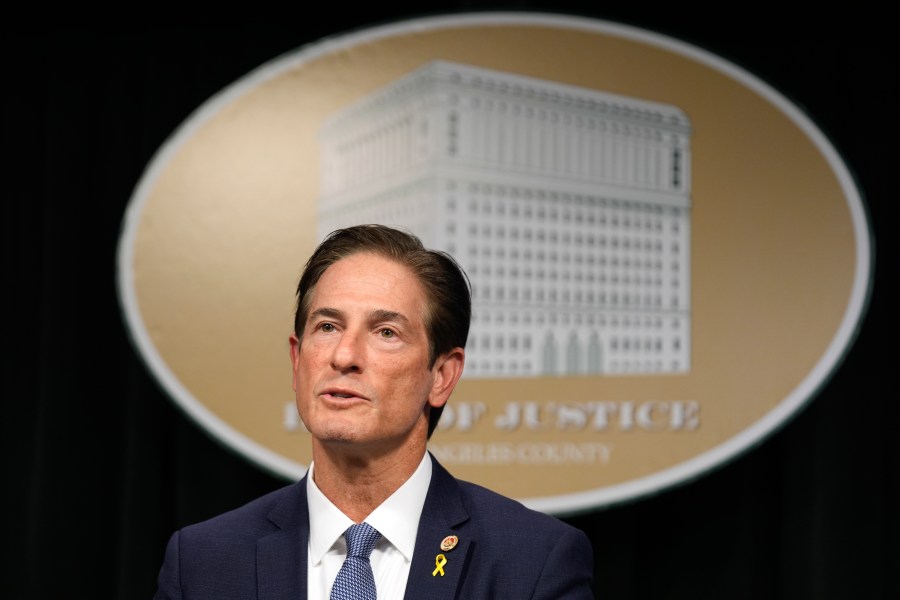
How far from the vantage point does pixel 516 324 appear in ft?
8.73

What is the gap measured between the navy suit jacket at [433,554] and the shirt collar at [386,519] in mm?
13

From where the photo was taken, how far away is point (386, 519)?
1.26 meters

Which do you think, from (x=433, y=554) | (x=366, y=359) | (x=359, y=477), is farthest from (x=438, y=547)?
(x=366, y=359)

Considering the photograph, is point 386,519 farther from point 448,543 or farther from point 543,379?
point 543,379

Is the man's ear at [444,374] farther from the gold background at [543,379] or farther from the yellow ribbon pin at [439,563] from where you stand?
the gold background at [543,379]

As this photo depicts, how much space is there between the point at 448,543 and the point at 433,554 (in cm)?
2

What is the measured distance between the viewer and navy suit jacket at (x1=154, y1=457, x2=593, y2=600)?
1.25 meters

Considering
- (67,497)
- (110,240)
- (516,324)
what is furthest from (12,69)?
(516,324)

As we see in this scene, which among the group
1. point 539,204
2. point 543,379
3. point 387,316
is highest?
point 539,204

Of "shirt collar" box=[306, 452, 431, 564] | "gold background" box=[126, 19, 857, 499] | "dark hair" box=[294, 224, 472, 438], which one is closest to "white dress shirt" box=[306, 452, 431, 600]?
"shirt collar" box=[306, 452, 431, 564]

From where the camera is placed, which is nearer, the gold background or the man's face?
the man's face

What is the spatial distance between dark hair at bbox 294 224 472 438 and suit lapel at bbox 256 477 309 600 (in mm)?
213

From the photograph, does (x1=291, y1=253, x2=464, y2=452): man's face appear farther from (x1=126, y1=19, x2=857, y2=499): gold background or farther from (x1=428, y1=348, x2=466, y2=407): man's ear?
(x1=126, y1=19, x2=857, y2=499): gold background

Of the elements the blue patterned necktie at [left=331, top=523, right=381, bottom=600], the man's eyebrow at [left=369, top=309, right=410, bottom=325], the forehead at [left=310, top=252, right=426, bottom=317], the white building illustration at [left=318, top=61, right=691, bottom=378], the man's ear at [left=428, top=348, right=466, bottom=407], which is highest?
the white building illustration at [left=318, top=61, right=691, bottom=378]
